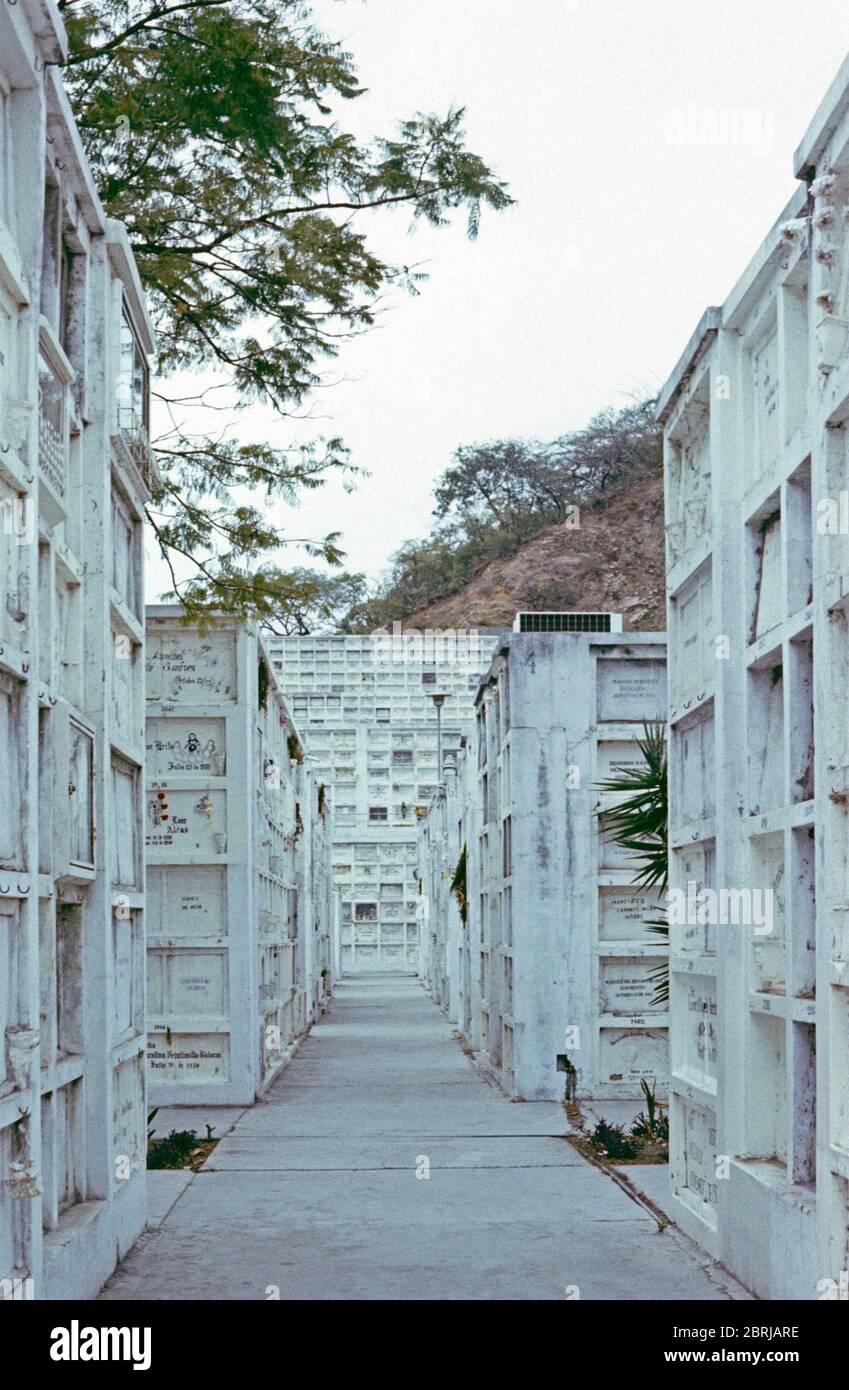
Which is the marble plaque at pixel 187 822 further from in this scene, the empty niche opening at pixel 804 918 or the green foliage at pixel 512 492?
the green foliage at pixel 512 492

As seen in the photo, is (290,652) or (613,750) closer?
(613,750)

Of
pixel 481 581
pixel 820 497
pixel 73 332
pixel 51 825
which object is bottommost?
pixel 51 825

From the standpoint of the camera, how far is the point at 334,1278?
22.3 ft

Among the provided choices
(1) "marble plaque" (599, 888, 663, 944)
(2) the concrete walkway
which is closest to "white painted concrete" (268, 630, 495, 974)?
(1) "marble plaque" (599, 888, 663, 944)

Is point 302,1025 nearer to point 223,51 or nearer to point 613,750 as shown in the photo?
point 613,750

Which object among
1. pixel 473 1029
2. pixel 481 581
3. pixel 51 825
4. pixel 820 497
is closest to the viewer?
pixel 820 497

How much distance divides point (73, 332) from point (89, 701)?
57.8 inches

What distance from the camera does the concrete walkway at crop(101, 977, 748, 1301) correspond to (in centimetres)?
670

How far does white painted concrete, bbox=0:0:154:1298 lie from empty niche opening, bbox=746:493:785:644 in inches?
102

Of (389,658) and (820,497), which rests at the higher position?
(389,658)

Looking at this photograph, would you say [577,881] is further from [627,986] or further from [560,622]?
[560,622]

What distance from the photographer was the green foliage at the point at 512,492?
8719cm

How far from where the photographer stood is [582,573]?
81.1m

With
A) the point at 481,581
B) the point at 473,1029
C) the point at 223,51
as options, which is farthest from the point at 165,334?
the point at 481,581
